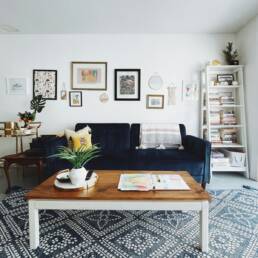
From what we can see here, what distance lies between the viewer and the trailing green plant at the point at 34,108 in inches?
119

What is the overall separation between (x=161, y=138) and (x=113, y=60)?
4.97 ft

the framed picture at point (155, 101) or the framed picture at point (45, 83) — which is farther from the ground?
the framed picture at point (45, 83)

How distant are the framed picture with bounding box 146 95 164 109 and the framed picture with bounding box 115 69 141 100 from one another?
0.18 metres

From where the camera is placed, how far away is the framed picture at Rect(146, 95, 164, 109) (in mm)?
3369

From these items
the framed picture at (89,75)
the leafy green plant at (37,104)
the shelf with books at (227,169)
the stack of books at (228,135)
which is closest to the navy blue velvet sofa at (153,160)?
the shelf with books at (227,169)

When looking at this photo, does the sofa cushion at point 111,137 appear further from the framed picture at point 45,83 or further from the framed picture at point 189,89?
the framed picture at point 189,89

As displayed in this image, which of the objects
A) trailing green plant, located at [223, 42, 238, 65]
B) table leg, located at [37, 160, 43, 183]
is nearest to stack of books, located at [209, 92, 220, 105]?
trailing green plant, located at [223, 42, 238, 65]

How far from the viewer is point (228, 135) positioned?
319 centimetres

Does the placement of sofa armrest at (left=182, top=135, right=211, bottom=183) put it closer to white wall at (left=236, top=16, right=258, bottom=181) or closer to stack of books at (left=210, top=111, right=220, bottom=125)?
stack of books at (left=210, top=111, right=220, bottom=125)

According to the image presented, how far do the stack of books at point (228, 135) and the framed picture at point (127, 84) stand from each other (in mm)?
1459

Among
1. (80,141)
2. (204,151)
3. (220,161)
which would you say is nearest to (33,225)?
(80,141)

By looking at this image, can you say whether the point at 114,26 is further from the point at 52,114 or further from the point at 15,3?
the point at 52,114

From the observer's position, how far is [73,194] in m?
1.39

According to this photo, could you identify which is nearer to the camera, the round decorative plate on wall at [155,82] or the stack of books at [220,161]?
the stack of books at [220,161]
